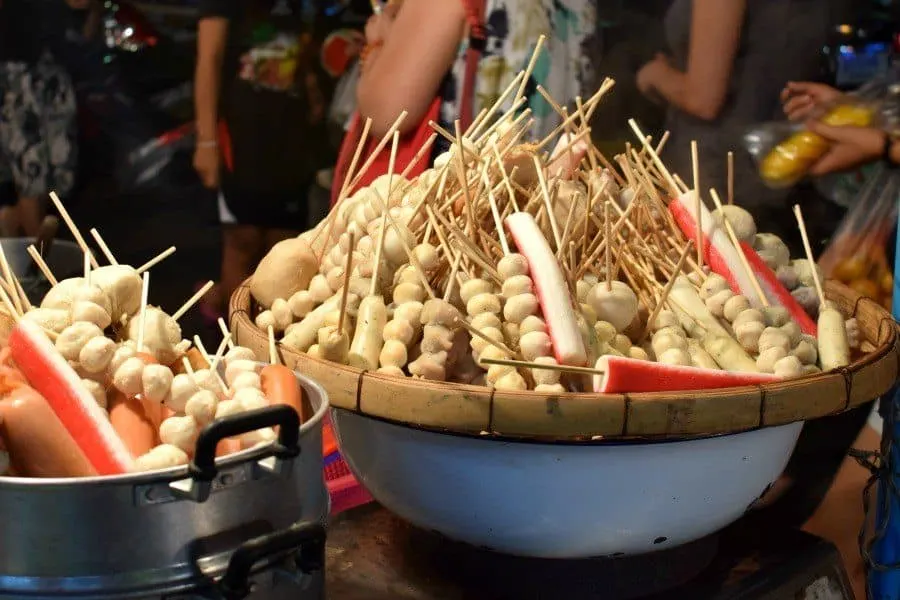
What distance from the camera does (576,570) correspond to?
3.70ft

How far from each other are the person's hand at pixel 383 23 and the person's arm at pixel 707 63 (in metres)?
0.70

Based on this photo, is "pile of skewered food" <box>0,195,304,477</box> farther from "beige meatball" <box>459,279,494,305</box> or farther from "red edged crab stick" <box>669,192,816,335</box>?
"red edged crab stick" <box>669,192,816,335</box>

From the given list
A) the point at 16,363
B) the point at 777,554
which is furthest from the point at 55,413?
the point at 777,554

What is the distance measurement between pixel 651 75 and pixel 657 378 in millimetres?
1305

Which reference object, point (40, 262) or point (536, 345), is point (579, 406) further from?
point (40, 262)

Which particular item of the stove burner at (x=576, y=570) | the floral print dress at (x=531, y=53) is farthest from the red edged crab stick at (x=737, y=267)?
the floral print dress at (x=531, y=53)

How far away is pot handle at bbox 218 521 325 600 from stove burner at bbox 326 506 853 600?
0.32m

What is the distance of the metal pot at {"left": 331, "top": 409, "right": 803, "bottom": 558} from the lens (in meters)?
1.00

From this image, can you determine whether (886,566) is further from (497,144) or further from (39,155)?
(39,155)

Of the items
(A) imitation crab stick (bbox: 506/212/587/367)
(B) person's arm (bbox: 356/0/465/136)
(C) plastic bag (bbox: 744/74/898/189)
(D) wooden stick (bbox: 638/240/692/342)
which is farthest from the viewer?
(B) person's arm (bbox: 356/0/465/136)

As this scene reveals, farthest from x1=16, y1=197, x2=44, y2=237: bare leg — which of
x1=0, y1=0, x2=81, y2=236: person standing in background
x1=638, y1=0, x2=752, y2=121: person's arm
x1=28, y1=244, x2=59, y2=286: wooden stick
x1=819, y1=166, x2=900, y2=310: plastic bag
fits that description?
x1=819, y1=166, x2=900, y2=310: plastic bag

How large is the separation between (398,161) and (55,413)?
144cm

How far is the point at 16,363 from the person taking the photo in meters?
0.87

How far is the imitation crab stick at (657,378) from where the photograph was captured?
0.96 meters
